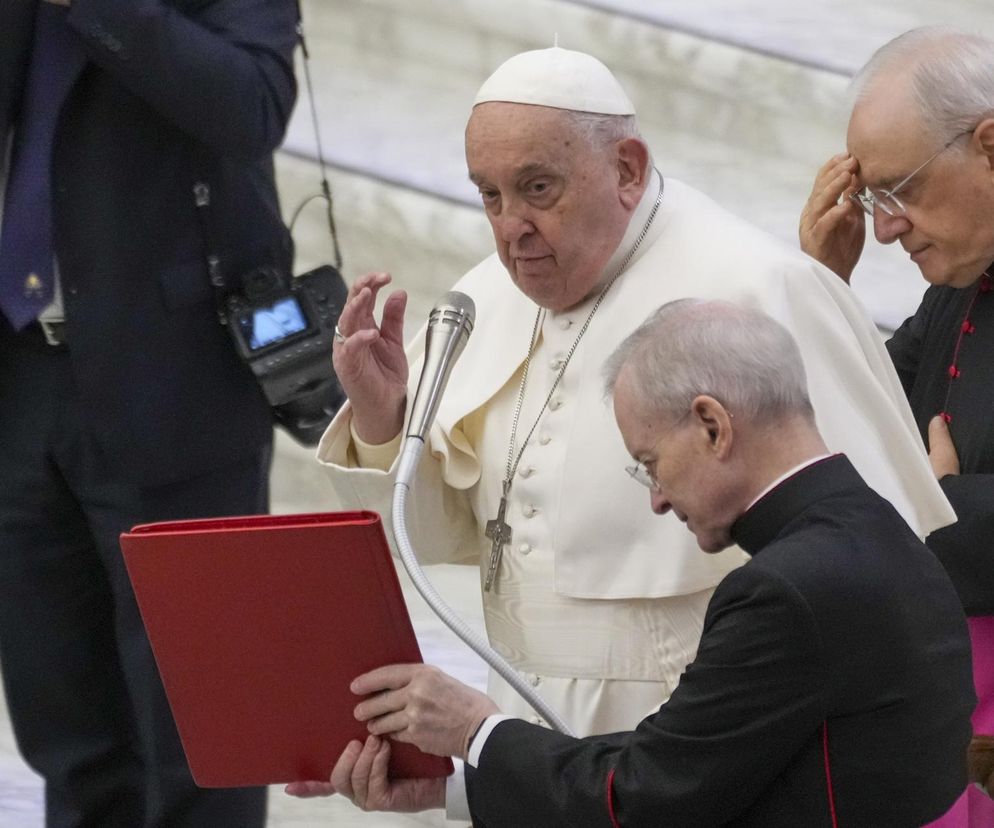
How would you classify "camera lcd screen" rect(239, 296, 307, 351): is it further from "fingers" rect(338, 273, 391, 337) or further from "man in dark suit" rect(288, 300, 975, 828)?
"man in dark suit" rect(288, 300, 975, 828)

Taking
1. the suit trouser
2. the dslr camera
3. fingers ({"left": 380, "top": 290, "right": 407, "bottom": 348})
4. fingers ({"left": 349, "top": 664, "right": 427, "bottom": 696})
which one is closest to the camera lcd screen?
the dslr camera

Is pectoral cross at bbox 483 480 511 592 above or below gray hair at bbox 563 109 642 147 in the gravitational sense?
below

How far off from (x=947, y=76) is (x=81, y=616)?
172cm

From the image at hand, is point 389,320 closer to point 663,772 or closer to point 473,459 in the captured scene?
point 473,459

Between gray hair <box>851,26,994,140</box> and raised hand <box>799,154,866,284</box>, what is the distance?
165mm

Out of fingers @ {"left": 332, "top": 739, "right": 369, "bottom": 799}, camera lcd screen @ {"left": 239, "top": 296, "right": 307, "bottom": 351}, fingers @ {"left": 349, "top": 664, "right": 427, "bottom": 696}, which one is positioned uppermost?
camera lcd screen @ {"left": 239, "top": 296, "right": 307, "bottom": 351}

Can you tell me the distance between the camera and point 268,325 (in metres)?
3.23

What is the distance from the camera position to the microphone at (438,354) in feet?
8.13

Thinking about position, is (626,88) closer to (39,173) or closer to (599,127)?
(39,173)

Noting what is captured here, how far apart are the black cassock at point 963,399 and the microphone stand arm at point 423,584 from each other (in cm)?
78

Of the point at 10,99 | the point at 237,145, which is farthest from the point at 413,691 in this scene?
the point at 10,99

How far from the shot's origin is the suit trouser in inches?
127

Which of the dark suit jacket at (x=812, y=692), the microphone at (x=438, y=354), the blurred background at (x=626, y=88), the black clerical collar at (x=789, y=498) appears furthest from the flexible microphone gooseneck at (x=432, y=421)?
the blurred background at (x=626, y=88)

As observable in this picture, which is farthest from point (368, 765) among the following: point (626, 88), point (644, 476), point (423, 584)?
point (626, 88)
